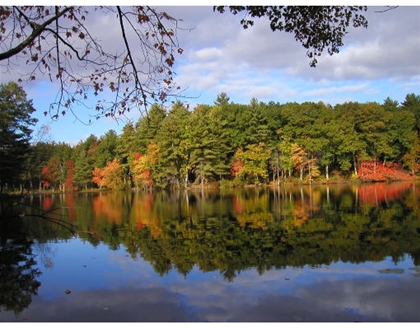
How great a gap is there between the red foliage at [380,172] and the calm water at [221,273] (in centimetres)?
3499

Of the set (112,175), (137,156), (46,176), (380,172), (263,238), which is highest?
(137,156)

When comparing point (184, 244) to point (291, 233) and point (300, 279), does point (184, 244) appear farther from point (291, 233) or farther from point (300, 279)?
point (300, 279)

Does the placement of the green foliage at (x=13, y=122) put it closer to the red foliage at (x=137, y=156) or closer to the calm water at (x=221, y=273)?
the calm water at (x=221, y=273)

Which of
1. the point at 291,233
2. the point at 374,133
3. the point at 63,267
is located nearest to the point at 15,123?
the point at 63,267

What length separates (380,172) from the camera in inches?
1854

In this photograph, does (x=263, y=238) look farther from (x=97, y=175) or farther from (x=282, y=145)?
(x=97, y=175)

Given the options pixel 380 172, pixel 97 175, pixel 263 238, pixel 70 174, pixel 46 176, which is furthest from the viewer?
pixel 70 174

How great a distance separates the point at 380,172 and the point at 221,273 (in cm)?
4473

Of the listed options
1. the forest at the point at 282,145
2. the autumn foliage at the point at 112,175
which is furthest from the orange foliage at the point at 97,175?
the forest at the point at 282,145

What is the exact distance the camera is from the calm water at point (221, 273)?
18.9 feet

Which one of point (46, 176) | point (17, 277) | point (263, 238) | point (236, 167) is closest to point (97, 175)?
point (46, 176)

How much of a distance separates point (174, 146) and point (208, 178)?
594cm

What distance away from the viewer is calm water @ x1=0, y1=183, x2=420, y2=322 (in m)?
5.77

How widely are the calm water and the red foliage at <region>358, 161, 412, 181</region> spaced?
34992mm
